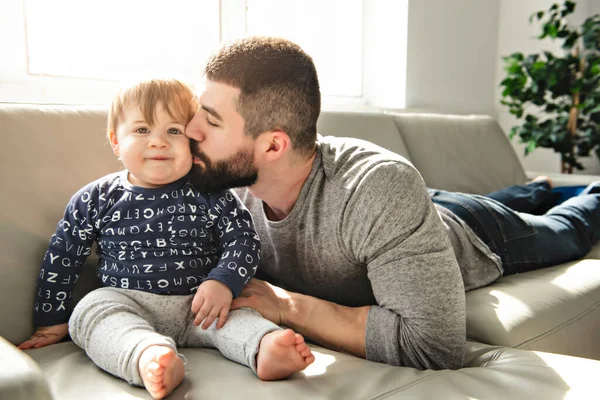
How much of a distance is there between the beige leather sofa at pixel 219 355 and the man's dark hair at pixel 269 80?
1.15ft

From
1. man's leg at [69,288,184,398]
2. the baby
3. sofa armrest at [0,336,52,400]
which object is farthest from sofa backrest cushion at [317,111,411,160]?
sofa armrest at [0,336,52,400]

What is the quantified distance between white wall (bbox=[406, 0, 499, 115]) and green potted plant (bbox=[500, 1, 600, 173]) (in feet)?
0.67

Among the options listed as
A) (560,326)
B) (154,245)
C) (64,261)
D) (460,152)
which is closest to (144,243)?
(154,245)

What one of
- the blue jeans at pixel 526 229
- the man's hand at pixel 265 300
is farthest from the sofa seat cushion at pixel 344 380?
the blue jeans at pixel 526 229

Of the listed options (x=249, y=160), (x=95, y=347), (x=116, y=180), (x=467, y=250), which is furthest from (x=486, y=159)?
(x=95, y=347)

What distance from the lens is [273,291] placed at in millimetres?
1264

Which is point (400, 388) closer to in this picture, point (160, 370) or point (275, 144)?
point (160, 370)

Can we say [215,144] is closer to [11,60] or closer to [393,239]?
[393,239]

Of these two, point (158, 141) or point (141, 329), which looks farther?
point (158, 141)

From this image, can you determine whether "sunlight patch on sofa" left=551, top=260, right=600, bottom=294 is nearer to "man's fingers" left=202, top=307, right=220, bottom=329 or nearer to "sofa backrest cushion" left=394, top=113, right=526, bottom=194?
"sofa backrest cushion" left=394, top=113, right=526, bottom=194

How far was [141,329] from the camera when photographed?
99cm

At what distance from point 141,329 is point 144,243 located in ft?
0.77

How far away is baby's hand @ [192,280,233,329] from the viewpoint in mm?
1084

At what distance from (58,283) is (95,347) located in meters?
0.22
